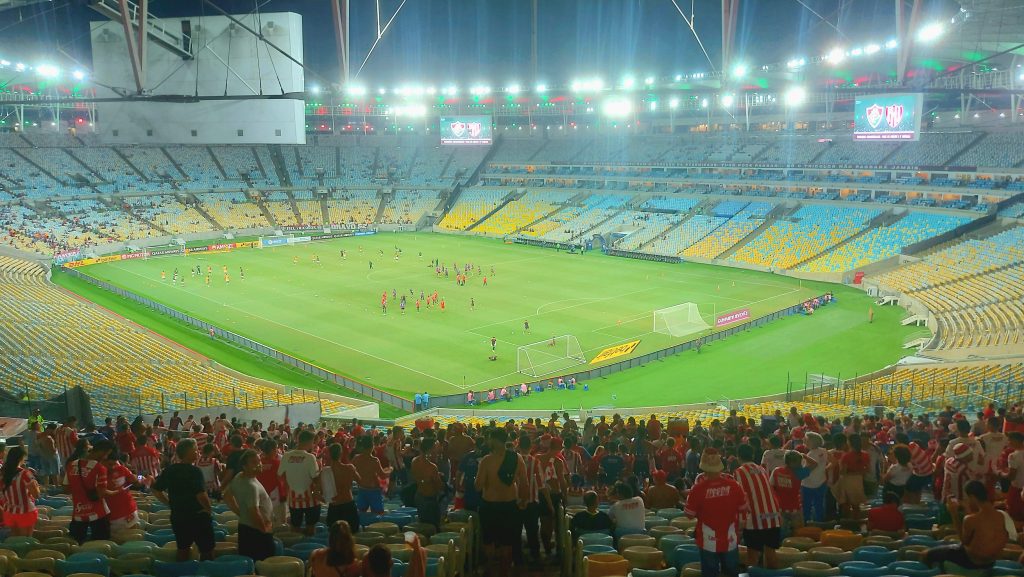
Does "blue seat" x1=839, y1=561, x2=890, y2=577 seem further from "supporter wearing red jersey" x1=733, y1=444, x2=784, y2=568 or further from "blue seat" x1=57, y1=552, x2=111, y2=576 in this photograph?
"blue seat" x1=57, y1=552, x2=111, y2=576

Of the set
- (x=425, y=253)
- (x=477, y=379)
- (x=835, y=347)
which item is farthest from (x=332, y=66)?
(x=835, y=347)

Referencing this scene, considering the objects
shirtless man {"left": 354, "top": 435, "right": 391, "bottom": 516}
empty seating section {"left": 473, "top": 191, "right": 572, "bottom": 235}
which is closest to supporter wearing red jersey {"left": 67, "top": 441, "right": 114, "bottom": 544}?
shirtless man {"left": 354, "top": 435, "right": 391, "bottom": 516}

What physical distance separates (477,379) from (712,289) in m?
23.4

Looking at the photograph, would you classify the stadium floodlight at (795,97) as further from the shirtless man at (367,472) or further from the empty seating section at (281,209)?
the shirtless man at (367,472)

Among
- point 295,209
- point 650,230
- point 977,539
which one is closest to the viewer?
point 977,539

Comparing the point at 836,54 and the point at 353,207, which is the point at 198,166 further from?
the point at 836,54

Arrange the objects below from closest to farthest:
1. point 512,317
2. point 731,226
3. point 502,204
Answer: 1. point 512,317
2. point 731,226
3. point 502,204

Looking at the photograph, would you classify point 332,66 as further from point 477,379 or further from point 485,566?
point 485,566

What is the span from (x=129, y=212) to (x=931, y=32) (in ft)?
228

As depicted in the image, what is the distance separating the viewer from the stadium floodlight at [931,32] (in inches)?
1809

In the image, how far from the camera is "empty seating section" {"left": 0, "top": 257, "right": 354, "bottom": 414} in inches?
958

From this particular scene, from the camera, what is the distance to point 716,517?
22.7 feet

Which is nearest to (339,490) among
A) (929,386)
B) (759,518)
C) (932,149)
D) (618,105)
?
(759,518)

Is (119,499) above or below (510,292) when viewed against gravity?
below
